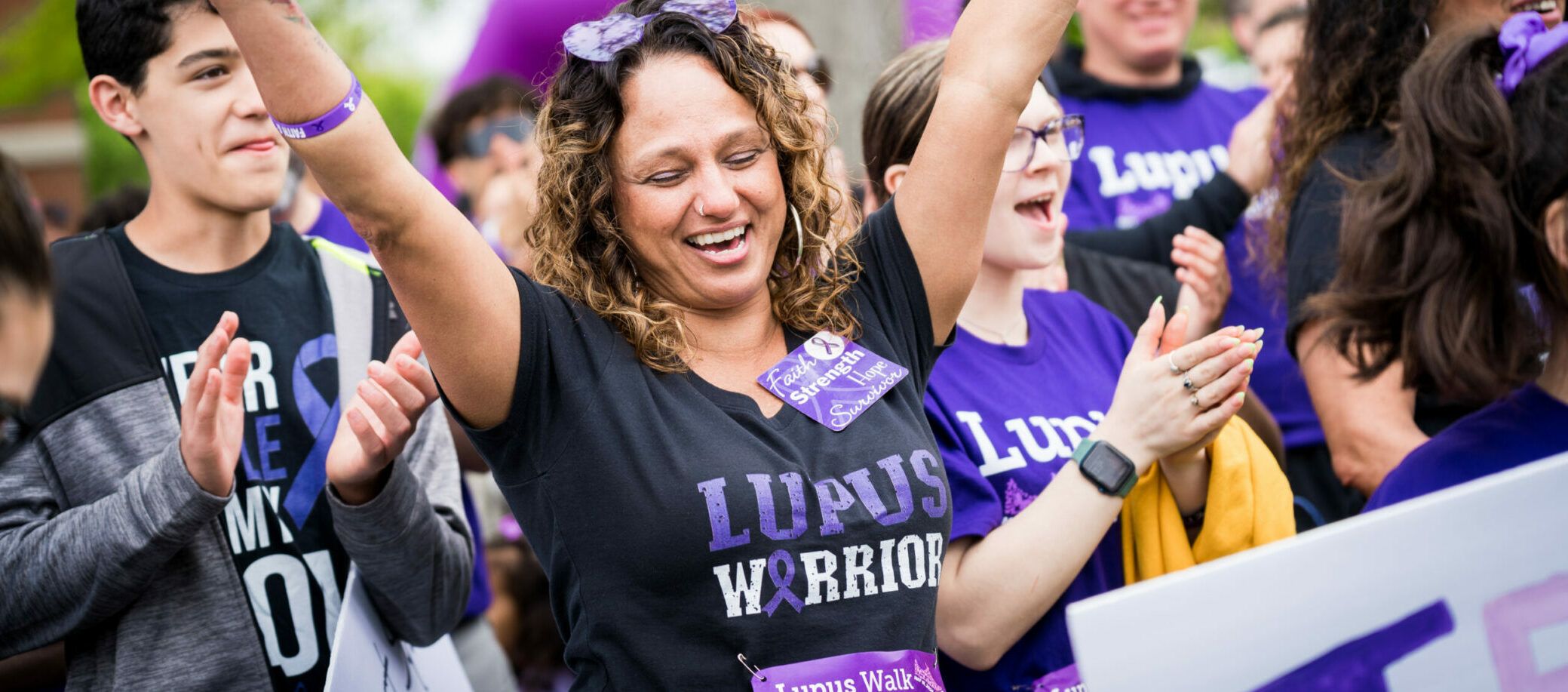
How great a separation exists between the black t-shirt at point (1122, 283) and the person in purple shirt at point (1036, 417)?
338mm

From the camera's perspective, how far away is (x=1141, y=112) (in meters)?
3.92

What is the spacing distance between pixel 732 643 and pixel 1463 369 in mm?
1181

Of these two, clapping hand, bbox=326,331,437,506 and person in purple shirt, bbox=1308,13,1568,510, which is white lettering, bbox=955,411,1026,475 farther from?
clapping hand, bbox=326,331,437,506

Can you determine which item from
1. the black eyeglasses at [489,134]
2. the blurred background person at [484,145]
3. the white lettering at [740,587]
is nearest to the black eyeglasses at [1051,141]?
the white lettering at [740,587]

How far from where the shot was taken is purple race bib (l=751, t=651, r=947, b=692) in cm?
173

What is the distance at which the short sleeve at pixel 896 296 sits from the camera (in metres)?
2.07

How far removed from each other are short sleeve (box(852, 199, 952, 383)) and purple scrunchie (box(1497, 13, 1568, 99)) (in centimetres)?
96

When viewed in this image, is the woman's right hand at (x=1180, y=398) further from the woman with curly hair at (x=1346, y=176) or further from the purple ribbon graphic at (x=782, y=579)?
the purple ribbon graphic at (x=782, y=579)

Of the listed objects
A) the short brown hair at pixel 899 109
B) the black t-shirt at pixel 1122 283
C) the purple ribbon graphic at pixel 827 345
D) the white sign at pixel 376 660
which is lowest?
the white sign at pixel 376 660

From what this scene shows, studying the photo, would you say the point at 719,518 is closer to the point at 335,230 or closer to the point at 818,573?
the point at 818,573

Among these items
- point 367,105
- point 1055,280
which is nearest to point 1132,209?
point 1055,280

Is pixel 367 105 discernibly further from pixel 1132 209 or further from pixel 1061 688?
pixel 1132 209

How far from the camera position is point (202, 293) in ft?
7.86

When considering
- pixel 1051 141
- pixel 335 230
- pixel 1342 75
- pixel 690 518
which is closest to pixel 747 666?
pixel 690 518
